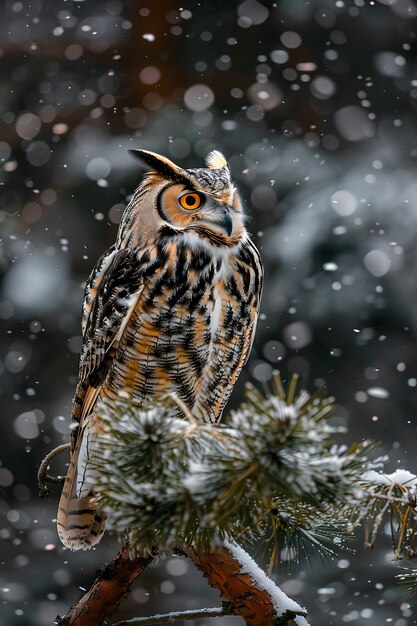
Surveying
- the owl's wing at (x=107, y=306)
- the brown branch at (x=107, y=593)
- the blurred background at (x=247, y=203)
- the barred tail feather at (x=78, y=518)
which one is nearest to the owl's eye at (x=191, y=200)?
the owl's wing at (x=107, y=306)

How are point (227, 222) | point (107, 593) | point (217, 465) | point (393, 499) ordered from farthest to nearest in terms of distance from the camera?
1. point (227, 222)
2. point (107, 593)
3. point (393, 499)
4. point (217, 465)

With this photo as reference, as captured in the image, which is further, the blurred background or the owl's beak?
the blurred background

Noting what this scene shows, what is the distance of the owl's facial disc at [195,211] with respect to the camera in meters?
1.98

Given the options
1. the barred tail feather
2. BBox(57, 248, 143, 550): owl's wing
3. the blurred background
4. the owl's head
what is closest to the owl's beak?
the owl's head

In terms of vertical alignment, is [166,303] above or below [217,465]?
below

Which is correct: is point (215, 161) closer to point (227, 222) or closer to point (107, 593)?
point (227, 222)

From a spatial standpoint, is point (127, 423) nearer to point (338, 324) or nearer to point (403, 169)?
point (338, 324)

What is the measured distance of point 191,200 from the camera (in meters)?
2.00

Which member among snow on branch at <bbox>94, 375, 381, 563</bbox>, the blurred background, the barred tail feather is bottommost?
the blurred background

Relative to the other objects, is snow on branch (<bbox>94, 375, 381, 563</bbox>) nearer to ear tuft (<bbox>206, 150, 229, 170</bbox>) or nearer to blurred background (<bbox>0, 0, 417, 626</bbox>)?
ear tuft (<bbox>206, 150, 229, 170</bbox>)

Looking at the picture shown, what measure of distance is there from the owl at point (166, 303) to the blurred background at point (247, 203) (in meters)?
2.12

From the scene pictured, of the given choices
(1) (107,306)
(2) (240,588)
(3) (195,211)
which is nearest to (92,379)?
(1) (107,306)

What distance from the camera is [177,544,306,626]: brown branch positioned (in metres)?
1.41

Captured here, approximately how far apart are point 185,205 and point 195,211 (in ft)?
0.09
